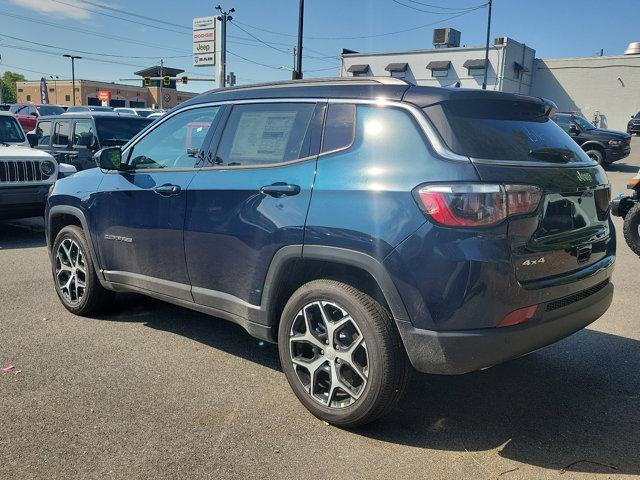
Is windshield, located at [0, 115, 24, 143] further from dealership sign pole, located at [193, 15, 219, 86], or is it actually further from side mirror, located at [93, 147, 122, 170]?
dealership sign pole, located at [193, 15, 219, 86]

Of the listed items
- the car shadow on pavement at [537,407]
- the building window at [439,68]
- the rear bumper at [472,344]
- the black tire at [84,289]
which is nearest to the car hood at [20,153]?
the black tire at [84,289]

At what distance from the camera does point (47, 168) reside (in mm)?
8812

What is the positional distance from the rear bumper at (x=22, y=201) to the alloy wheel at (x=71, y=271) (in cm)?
360

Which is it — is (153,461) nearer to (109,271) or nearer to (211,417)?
(211,417)

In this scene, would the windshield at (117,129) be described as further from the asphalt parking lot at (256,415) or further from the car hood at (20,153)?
the asphalt parking lot at (256,415)

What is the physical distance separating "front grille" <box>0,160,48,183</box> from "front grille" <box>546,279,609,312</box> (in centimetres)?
787

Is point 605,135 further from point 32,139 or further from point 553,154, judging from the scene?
point 553,154

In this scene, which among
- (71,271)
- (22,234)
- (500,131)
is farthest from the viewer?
(22,234)

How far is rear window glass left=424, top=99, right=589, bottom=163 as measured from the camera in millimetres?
2977

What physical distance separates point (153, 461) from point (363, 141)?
1.99 meters

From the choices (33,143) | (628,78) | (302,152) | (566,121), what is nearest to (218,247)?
(302,152)

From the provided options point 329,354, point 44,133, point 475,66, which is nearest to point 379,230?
point 329,354

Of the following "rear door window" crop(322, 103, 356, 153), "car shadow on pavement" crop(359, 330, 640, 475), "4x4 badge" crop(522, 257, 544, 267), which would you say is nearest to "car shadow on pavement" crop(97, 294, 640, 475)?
"car shadow on pavement" crop(359, 330, 640, 475)

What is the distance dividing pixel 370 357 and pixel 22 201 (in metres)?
7.13
